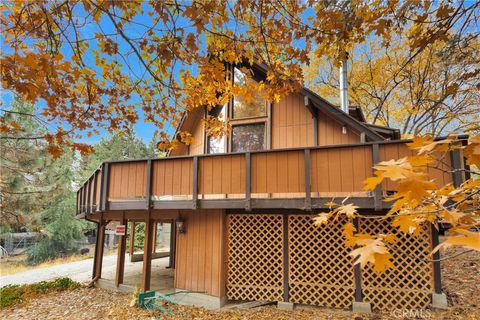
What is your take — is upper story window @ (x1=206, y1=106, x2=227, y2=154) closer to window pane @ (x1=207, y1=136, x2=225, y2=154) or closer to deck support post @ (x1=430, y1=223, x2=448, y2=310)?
window pane @ (x1=207, y1=136, x2=225, y2=154)

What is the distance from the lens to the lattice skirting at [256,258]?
287 inches

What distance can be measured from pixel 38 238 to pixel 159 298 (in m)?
19.7

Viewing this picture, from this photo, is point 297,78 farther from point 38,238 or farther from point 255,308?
point 38,238

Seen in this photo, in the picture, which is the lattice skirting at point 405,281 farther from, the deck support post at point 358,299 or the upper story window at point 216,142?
the upper story window at point 216,142

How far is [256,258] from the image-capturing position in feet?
24.6

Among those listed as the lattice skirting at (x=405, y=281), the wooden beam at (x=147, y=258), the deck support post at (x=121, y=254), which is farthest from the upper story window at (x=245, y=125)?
the lattice skirting at (x=405, y=281)

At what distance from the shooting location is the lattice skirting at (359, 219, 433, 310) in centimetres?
632

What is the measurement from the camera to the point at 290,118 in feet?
29.3

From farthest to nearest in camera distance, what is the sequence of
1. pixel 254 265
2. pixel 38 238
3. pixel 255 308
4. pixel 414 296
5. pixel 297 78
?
pixel 38 238, pixel 254 265, pixel 255 308, pixel 414 296, pixel 297 78

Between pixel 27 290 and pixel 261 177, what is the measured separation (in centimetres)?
859

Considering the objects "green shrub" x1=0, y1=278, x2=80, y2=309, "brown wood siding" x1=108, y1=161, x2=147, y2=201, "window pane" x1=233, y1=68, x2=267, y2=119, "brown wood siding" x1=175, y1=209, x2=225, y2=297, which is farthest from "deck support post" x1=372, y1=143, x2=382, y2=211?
"green shrub" x1=0, y1=278, x2=80, y2=309

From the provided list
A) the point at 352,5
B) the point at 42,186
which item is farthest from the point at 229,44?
the point at 42,186

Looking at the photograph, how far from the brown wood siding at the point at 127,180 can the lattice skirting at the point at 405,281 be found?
221 inches

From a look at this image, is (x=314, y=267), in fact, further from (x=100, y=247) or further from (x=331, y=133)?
(x=100, y=247)
